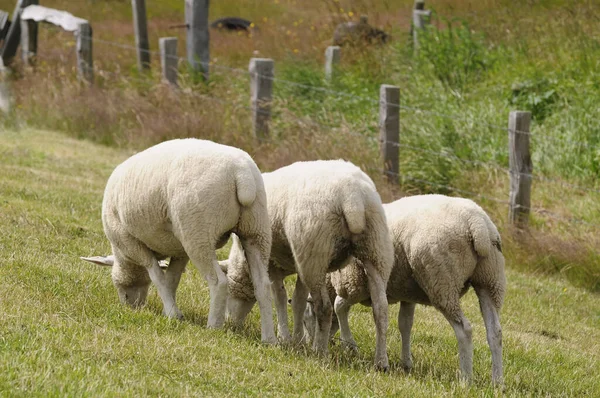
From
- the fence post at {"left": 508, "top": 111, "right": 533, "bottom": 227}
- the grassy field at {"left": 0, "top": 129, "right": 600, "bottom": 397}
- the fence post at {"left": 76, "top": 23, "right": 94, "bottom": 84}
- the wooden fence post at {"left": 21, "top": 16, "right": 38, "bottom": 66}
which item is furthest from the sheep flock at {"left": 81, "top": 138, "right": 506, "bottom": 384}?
the wooden fence post at {"left": 21, "top": 16, "right": 38, "bottom": 66}

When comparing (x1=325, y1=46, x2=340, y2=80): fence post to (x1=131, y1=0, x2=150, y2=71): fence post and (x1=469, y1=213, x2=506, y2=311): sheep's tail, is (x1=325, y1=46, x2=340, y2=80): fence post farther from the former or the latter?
(x1=469, y1=213, x2=506, y2=311): sheep's tail

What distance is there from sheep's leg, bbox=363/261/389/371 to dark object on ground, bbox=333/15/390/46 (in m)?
11.8

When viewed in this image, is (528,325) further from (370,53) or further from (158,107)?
(370,53)

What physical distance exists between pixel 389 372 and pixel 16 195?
5.18m

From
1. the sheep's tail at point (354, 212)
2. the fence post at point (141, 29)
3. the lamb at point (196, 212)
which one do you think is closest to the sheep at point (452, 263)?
the sheep's tail at point (354, 212)

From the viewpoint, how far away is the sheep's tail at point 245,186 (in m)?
5.75

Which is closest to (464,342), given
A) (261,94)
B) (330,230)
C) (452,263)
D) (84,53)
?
(452,263)

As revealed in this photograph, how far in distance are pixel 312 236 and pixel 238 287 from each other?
85cm

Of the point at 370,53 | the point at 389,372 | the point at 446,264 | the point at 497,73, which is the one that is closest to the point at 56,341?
the point at 389,372

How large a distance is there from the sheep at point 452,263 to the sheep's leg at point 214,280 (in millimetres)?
870

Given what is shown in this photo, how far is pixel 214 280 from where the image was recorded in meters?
5.91

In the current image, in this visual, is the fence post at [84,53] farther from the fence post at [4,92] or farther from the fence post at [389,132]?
the fence post at [389,132]

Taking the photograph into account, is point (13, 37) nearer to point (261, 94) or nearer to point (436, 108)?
point (261, 94)

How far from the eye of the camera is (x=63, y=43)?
70.9 ft
